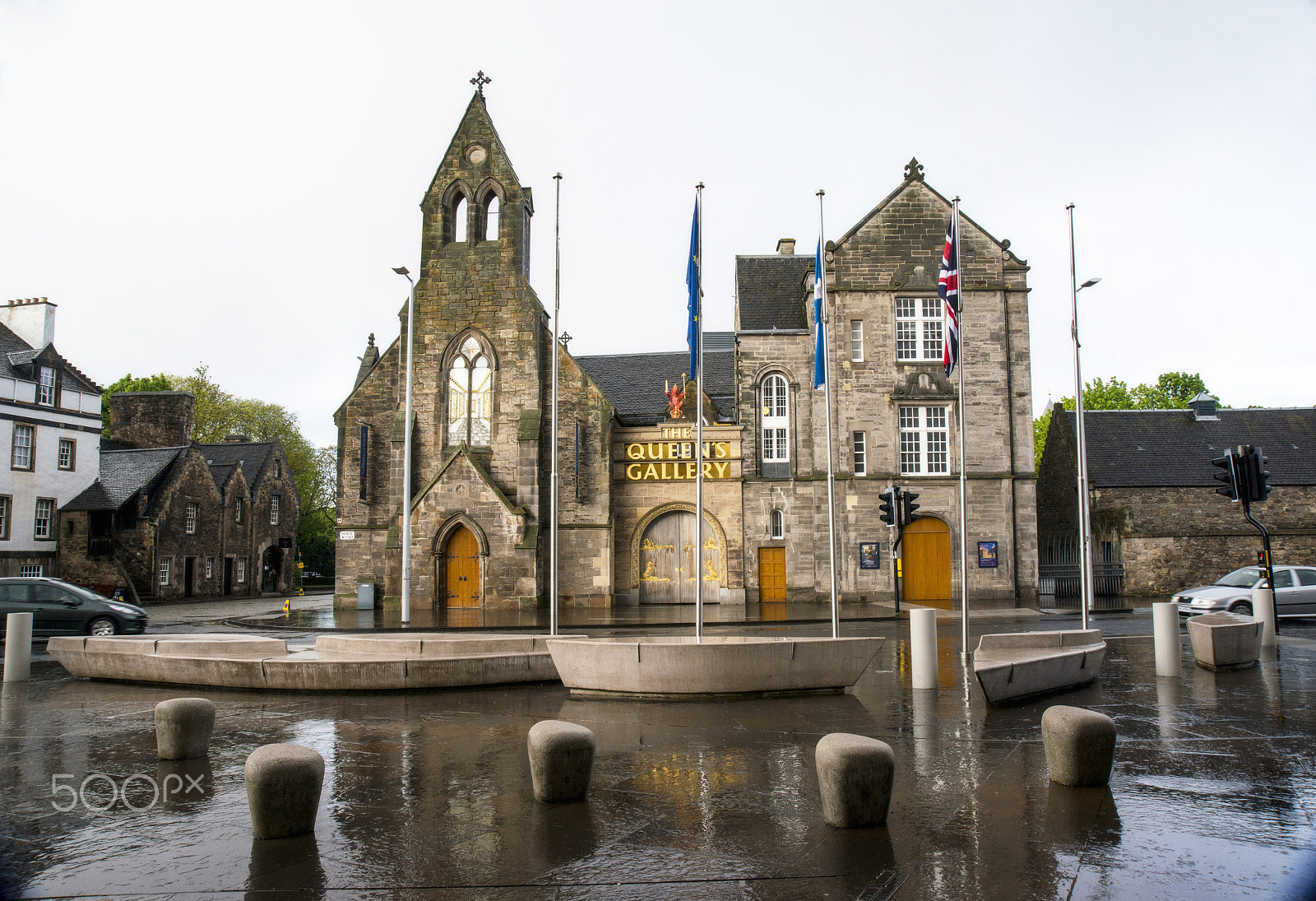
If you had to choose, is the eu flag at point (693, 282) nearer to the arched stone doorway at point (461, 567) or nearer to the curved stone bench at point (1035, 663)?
the curved stone bench at point (1035, 663)

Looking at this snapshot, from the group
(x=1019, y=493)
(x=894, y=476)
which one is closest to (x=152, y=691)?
(x=894, y=476)

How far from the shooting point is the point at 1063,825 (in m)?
5.91

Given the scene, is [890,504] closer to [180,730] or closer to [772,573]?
[772,573]

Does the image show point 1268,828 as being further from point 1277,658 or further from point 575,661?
point 1277,658

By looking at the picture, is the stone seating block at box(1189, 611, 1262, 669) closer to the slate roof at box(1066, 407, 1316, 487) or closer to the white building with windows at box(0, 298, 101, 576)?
the slate roof at box(1066, 407, 1316, 487)

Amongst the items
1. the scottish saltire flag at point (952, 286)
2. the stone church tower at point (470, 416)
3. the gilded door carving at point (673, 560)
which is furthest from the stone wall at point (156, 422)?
the scottish saltire flag at point (952, 286)

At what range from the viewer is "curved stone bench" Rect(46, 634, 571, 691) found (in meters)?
11.9

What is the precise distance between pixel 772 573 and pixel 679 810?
2509cm

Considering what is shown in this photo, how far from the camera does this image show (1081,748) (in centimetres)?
675

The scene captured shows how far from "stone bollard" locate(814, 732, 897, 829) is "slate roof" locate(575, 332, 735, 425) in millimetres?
27749

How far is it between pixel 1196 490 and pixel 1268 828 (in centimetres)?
3331

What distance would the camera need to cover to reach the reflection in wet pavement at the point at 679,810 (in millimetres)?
5023

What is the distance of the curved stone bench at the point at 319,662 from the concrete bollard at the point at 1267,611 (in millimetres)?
13105

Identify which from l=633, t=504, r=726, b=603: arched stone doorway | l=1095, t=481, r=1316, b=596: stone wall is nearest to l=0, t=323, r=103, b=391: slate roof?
l=633, t=504, r=726, b=603: arched stone doorway
